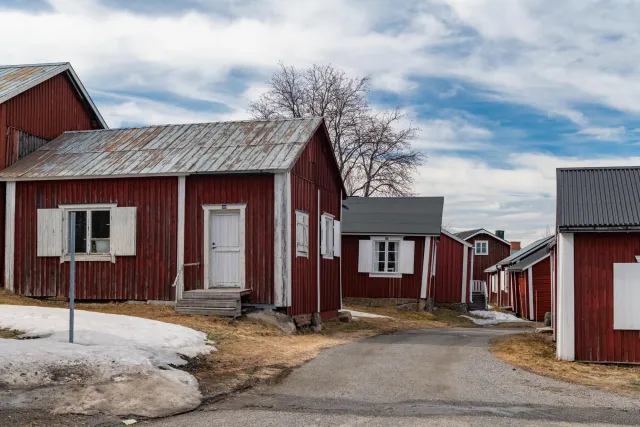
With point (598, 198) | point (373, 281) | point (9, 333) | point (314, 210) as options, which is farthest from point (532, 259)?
point (9, 333)

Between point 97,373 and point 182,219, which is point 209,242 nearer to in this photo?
point 182,219

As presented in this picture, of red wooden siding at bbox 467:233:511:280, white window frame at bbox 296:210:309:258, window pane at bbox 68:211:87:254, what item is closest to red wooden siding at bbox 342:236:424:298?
white window frame at bbox 296:210:309:258

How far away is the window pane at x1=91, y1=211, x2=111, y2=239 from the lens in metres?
19.1

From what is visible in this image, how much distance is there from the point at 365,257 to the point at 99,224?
43.5 feet

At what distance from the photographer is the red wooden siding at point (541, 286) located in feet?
106

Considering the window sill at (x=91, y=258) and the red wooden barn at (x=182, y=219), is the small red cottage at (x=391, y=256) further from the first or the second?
the window sill at (x=91, y=258)

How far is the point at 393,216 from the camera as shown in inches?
1217

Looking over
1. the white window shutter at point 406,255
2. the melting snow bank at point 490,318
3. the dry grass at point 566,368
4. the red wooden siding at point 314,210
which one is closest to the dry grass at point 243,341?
the red wooden siding at point 314,210

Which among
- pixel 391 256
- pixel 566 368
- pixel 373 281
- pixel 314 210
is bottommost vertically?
Result: pixel 566 368

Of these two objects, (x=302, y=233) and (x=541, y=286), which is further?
(x=541, y=286)

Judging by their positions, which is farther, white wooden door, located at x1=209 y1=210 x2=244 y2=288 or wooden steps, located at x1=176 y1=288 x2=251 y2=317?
white wooden door, located at x1=209 y1=210 x2=244 y2=288

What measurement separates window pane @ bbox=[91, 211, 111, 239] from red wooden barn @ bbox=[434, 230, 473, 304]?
17451mm

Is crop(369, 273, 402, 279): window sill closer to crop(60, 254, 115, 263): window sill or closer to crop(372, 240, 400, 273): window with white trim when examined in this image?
crop(372, 240, 400, 273): window with white trim

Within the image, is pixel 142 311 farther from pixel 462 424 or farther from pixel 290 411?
pixel 462 424
